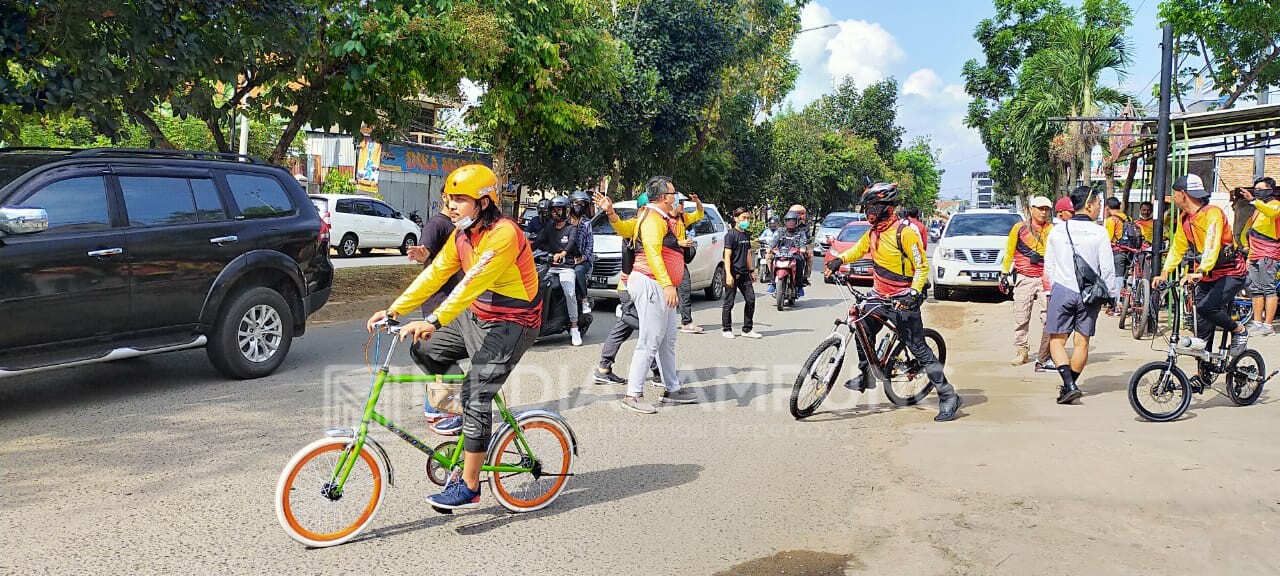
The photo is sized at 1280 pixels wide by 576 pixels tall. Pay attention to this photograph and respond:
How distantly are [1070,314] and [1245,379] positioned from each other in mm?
1380

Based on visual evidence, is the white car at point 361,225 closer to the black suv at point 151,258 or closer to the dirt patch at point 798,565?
the black suv at point 151,258

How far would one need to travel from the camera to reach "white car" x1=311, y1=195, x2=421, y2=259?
27156 millimetres

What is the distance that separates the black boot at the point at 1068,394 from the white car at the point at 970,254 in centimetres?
930

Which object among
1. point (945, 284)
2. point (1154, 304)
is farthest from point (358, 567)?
point (945, 284)

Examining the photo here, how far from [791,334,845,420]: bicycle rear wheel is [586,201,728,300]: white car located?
646 centimetres

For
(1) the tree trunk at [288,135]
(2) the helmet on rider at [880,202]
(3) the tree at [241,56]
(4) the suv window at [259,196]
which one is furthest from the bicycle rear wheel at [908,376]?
(1) the tree trunk at [288,135]

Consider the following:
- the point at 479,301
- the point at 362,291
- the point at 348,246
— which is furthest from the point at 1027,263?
the point at 348,246

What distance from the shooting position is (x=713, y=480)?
572 cm

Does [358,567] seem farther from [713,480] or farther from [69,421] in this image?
[69,421]

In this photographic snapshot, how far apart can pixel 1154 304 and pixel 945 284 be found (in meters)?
6.58

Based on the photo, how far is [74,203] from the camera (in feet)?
23.4

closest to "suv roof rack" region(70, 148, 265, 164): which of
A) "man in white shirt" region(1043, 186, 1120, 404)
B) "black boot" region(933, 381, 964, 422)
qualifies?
"black boot" region(933, 381, 964, 422)

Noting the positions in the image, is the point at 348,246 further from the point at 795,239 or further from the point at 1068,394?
the point at 1068,394

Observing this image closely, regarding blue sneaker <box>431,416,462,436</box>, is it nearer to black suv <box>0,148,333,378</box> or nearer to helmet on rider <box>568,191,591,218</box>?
black suv <box>0,148,333,378</box>
